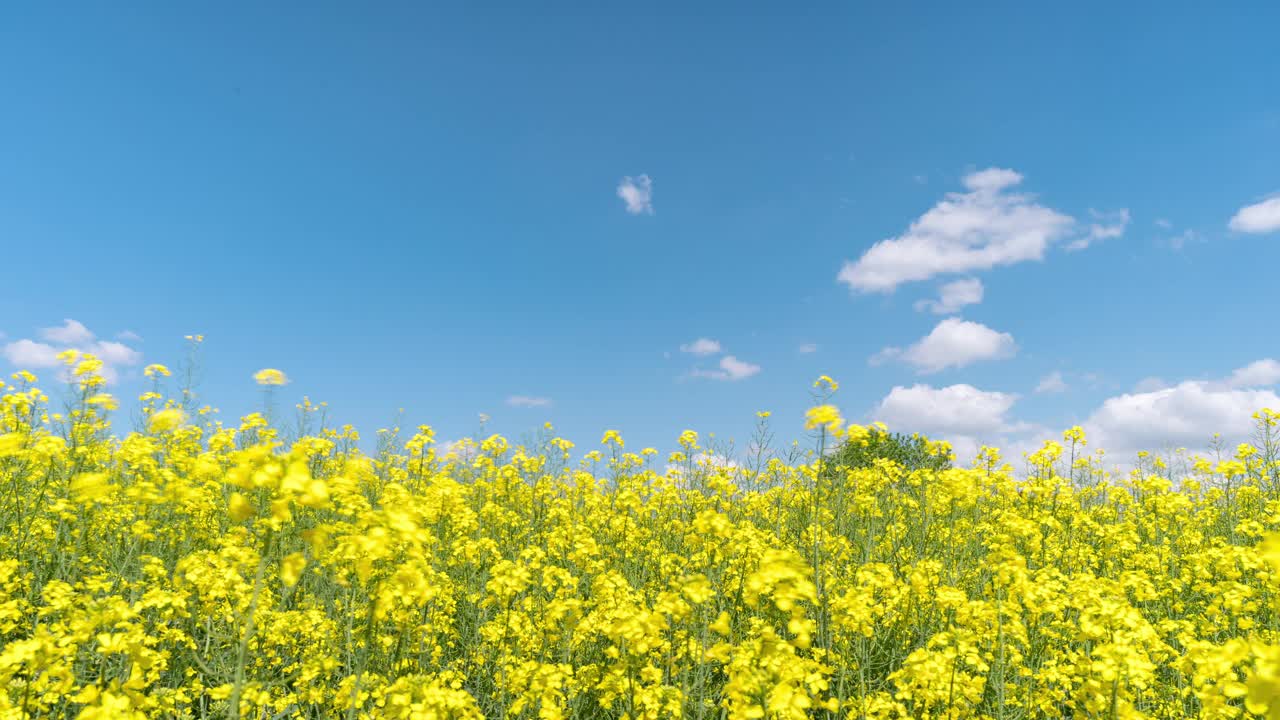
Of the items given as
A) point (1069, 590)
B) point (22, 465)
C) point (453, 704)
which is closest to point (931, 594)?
point (1069, 590)

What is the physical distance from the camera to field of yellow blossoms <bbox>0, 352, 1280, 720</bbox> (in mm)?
3043

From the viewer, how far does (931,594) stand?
5.86 metres

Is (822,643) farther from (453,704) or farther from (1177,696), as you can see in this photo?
(453,704)

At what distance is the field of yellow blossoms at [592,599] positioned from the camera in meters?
3.04

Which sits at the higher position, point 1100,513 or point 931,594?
point 1100,513

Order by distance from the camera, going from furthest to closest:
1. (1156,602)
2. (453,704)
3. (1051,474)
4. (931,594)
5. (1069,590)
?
1. (1051,474)
2. (1156,602)
3. (931,594)
4. (1069,590)
5. (453,704)

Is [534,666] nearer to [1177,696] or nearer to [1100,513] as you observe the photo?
[1177,696]

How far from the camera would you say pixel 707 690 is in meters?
5.08

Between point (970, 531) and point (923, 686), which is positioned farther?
point (970, 531)

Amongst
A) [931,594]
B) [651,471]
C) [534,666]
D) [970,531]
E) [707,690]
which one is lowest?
[707,690]

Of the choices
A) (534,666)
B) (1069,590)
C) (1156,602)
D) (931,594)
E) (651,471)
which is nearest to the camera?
(534,666)

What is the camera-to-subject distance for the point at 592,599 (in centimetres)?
550

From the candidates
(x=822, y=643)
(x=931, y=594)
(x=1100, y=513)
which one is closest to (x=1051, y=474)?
(x=1100, y=513)

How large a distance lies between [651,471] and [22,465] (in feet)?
23.7
